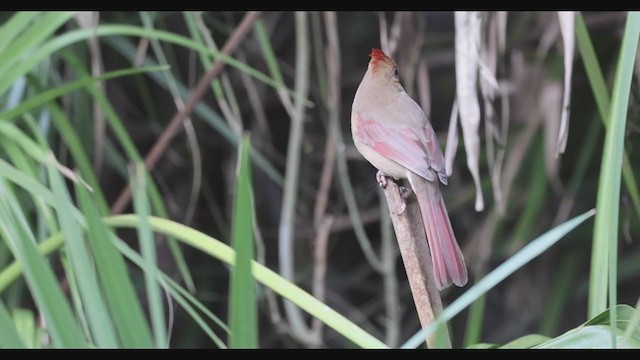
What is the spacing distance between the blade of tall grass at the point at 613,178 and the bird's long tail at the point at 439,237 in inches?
6.4

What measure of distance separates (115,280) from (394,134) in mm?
762

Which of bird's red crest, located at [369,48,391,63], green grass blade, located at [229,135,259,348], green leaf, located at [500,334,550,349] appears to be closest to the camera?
green grass blade, located at [229,135,259,348]

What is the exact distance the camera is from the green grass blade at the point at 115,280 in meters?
0.90

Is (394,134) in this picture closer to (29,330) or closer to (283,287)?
(283,287)

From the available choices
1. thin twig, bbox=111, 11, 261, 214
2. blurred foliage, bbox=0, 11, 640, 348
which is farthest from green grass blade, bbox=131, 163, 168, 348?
thin twig, bbox=111, 11, 261, 214

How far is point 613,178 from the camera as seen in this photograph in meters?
1.10

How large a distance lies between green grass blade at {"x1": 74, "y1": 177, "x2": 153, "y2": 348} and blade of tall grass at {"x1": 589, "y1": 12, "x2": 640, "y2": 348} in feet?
1.47

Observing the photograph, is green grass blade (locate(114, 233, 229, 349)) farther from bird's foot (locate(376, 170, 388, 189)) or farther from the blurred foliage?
the blurred foliage

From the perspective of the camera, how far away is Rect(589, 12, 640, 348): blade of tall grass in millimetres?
1079

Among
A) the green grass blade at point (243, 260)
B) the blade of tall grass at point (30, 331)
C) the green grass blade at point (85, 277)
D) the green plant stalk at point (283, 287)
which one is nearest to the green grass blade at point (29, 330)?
the blade of tall grass at point (30, 331)

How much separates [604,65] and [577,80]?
0.17m


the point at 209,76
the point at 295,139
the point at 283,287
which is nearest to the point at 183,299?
the point at 283,287

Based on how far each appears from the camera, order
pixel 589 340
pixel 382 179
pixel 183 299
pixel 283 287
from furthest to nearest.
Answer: pixel 382 179 < pixel 183 299 < pixel 283 287 < pixel 589 340

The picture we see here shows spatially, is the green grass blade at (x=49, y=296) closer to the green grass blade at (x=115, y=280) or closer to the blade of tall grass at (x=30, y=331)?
the green grass blade at (x=115, y=280)
